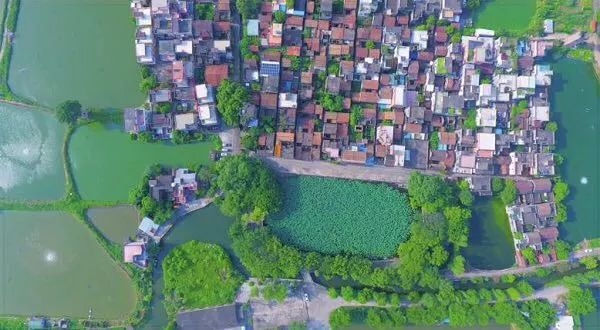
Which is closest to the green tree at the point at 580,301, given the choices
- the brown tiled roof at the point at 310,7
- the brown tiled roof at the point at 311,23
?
the brown tiled roof at the point at 311,23

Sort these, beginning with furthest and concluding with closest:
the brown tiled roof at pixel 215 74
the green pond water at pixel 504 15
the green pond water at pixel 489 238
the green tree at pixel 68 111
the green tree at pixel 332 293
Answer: the green pond water at pixel 504 15 → the green pond water at pixel 489 238 → the brown tiled roof at pixel 215 74 → the green tree at pixel 332 293 → the green tree at pixel 68 111

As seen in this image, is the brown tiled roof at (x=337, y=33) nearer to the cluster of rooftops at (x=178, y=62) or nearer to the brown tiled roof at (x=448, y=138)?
the cluster of rooftops at (x=178, y=62)

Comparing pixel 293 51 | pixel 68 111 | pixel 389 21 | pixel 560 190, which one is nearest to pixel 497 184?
pixel 560 190

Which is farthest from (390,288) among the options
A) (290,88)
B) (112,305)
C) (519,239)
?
(112,305)

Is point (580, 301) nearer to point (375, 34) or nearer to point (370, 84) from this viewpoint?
point (370, 84)

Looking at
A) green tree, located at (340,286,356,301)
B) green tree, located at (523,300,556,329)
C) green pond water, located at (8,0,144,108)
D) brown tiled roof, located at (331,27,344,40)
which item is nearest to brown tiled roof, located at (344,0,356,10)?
brown tiled roof, located at (331,27,344,40)
